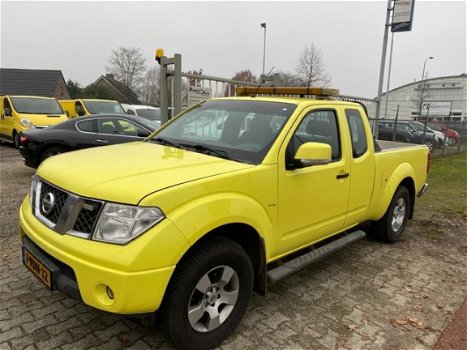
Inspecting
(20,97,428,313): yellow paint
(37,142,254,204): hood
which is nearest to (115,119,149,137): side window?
(20,97,428,313): yellow paint

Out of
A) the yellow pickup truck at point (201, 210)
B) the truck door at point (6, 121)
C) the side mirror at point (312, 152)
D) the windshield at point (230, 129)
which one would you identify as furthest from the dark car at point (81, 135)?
the truck door at point (6, 121)

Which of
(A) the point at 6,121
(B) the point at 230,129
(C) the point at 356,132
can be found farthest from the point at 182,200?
(A) the point at 6,121

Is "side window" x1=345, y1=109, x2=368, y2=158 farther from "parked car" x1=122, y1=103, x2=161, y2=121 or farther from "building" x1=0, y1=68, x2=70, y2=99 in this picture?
"building" x1=0, y1=68, x2=70, y2=99

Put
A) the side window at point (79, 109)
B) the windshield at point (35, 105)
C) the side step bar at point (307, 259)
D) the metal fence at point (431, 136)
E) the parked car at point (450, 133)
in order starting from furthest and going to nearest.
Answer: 1. the parked car at point (450, 133)
2. the metal fence at point (431, 136)
3. the side window at point (79, 109)
4. the windshield at point (35, 105)
5. the side step bar at point (307, 259)

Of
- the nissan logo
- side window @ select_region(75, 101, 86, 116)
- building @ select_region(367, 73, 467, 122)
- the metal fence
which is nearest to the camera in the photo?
the nissan logo

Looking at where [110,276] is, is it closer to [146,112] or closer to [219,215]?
[219,215]

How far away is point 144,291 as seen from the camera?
2283 millimetres

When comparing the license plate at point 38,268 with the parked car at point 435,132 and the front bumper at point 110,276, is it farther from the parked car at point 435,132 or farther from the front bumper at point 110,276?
the parked car at point 435,132

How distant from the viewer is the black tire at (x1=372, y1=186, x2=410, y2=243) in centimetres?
508

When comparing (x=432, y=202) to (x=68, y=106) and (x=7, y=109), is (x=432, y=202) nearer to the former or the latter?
(x=7, y=109)

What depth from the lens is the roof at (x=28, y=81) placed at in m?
39.8

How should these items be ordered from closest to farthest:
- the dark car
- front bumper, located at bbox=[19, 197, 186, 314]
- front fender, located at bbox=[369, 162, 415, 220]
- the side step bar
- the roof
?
A: 1. front bumper, located at bbox=[19, 197, 186, 314]
2. the side step bar
3. front fender, located at bbox=[369, 162, 415, 220]
4. the dark car
5. the roof

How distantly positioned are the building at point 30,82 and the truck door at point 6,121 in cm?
2942

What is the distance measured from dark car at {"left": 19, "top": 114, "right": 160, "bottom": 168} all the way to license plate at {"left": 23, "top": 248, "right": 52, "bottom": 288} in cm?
526
